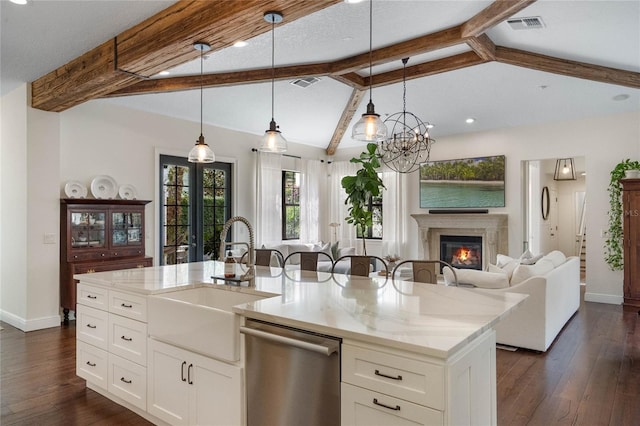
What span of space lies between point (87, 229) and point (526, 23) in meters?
5.57

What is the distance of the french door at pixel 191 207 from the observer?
21.0ft

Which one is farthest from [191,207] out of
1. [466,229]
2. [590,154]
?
[590,154]

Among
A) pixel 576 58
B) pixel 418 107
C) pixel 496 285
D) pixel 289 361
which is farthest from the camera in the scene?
pixel 418 107

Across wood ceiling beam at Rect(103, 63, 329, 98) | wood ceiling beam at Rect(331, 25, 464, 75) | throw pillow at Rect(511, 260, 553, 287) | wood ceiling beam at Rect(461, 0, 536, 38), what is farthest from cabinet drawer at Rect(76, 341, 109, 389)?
wood ceiling beam at Rect(461, 0, 536, 38)

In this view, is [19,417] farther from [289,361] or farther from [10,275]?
[10,275]

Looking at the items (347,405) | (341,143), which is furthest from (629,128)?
(347,405)

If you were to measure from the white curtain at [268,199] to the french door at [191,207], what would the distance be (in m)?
0.60

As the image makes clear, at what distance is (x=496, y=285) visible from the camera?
410 centimetres

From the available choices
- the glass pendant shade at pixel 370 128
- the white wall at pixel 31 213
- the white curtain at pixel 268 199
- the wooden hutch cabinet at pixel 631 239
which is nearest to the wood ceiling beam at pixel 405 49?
the glass pendant shade at pixel 370 128

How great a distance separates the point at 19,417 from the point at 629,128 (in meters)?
7.85

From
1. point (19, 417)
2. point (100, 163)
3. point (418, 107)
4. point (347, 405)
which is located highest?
point (418, 107)

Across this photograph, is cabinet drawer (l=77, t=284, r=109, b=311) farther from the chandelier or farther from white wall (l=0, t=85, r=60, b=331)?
the chandelier

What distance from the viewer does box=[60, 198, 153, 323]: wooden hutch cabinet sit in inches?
197

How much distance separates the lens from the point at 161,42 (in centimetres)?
319
